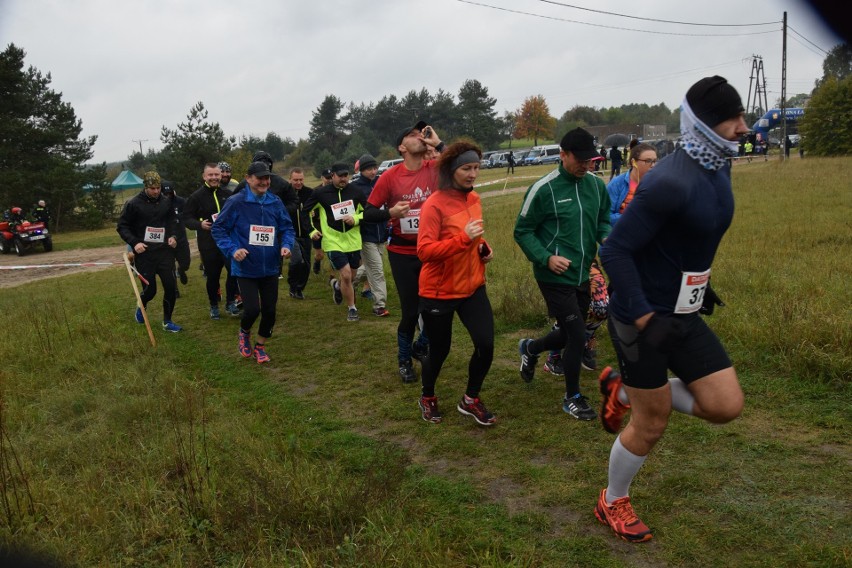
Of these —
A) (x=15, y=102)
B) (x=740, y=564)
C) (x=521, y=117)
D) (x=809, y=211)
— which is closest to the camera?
(x=740, y=564)

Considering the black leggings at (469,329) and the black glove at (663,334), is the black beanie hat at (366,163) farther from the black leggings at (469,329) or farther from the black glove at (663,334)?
the black glove at (663,334)

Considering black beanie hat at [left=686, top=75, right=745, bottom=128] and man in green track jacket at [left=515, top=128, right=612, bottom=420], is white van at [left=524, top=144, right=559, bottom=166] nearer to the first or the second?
man in green track jacket at [left=515, top=128, right=612, bottom=420]

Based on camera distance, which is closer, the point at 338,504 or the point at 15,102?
the point at 338,504

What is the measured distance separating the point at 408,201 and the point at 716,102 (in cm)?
345

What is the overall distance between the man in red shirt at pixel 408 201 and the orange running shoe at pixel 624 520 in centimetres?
290

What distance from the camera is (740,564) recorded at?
119 inches

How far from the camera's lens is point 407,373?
6223 millimetres

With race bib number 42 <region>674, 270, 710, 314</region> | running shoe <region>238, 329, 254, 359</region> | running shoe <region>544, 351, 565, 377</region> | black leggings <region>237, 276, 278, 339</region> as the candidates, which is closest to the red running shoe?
running shoe <region>238, 329, 254, 359</region>

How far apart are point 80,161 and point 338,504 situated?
37828mm

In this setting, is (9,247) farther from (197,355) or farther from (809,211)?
(809,211)

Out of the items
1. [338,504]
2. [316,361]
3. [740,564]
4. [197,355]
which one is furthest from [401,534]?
[197,355]

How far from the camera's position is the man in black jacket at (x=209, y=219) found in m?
9.54

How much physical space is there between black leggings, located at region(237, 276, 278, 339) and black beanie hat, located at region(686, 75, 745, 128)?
5.07 meters

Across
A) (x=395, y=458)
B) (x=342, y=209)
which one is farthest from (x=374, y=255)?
(x=395, y=458)
